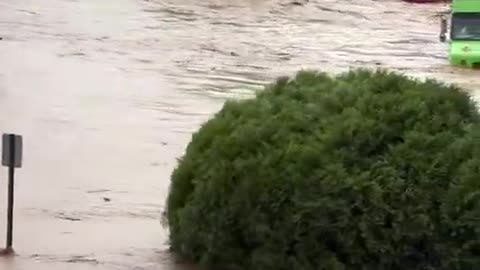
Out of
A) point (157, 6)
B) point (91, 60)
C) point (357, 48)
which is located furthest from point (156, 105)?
point (157, 6)

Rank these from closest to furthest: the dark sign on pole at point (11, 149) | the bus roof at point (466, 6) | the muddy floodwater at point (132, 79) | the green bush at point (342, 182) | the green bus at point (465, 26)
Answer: the green bush at point (342, 182), the dark sign on pole at point (11, 149), the muddy floodwater at point (132, 79), the green bus at point (465, 26), the bus roof at point (466, 6)

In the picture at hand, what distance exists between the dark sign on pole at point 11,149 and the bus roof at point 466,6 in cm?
1137

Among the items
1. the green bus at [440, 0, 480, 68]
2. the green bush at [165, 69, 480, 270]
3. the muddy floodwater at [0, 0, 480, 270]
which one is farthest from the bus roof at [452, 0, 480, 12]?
the green bush at [165, 69, 480, 270]

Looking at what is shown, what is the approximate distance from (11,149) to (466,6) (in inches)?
453

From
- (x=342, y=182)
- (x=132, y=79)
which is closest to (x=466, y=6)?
(x=132, y=79)

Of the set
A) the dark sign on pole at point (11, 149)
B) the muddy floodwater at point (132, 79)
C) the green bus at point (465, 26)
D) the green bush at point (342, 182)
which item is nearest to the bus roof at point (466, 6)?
the green bus at point (465, 26)

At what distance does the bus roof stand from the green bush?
11241 millimetres

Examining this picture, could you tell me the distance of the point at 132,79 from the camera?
1411 centimetres

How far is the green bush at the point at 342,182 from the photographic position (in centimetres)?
502

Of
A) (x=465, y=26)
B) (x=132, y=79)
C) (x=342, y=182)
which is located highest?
(x=342, y=182)

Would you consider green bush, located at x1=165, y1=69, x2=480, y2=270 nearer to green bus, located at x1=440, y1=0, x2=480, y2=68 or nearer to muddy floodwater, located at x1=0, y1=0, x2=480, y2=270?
muddy floodwater, located at x1=0, y1=0, x2=480, y2=270

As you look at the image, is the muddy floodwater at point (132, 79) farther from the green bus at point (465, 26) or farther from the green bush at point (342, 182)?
the green bush at point (342, 182)

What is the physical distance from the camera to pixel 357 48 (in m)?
17.5

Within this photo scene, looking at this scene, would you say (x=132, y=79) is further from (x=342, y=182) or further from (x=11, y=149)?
(x=342, y=182)
